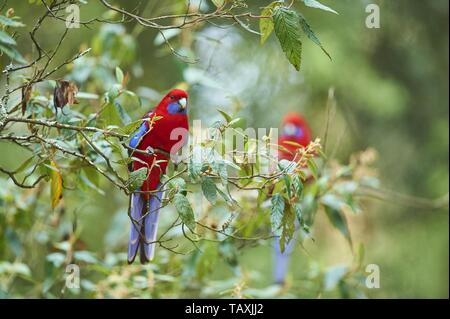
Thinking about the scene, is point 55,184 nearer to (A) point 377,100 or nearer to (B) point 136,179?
(B) point 136,179

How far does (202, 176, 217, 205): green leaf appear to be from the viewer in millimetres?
1933

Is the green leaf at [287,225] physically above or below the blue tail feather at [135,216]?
below

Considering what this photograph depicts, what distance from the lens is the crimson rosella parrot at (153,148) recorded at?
2465 mm

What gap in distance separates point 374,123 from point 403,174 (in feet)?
1.50

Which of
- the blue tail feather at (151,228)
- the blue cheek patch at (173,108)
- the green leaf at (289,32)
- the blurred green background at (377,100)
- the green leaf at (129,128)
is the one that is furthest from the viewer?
the blurred green background at (377,100)

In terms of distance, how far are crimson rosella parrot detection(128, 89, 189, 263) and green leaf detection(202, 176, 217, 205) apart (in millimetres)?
427

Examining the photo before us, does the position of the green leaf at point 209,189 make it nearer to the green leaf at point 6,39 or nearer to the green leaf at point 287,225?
the green leaf at point 287,225

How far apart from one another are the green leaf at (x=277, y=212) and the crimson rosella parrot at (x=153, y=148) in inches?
18.9

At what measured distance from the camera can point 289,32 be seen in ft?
6.01

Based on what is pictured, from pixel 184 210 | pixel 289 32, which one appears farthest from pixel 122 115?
pixel 289 32

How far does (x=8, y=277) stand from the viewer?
10.8 feet

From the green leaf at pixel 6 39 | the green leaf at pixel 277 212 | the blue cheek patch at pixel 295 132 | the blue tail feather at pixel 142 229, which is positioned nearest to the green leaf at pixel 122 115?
the blue tail feather at pixel 142 229

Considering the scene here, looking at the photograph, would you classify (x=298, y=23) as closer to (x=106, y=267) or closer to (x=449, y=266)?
(x=106, y=267)

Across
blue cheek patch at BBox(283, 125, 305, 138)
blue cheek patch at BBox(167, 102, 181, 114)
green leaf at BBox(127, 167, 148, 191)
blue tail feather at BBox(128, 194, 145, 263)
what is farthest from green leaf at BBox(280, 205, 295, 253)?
blue cheek patch at BBox(283, 125, 305, 138)
